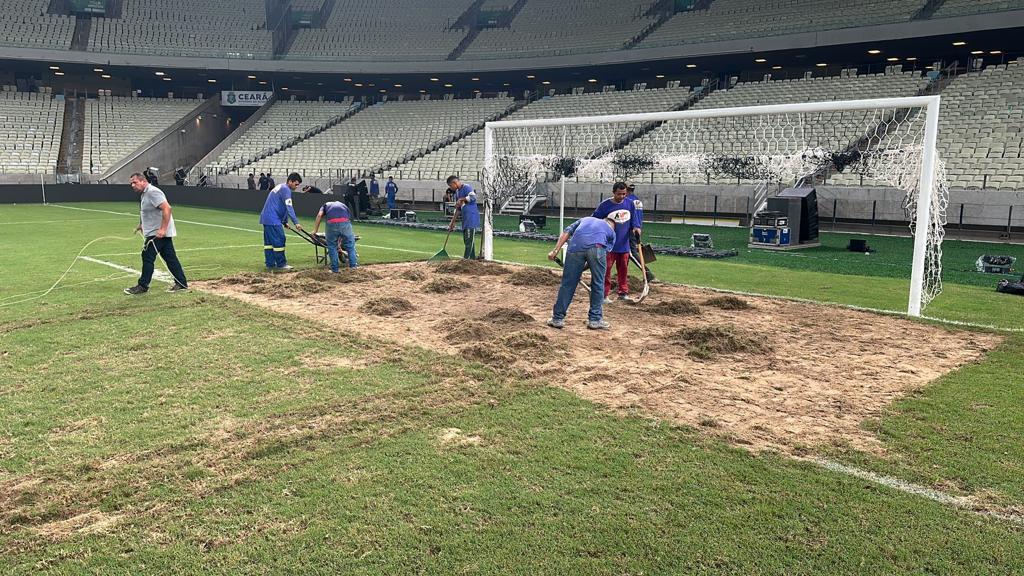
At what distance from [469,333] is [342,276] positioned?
477 cm

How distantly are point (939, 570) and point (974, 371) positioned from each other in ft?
14.3

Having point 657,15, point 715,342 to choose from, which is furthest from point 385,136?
point 715,342

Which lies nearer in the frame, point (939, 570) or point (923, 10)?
point (939, 570)

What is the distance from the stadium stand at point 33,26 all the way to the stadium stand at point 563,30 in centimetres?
2434

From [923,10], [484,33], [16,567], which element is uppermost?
[484,33]

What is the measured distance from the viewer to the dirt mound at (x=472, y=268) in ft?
43.6

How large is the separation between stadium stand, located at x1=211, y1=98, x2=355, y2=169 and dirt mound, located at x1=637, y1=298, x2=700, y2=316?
126ft

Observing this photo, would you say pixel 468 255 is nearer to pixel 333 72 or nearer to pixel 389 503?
pixel 389 503

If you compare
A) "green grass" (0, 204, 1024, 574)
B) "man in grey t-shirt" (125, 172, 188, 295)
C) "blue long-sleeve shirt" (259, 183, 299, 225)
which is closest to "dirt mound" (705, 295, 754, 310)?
"green grass" (0, 204, 1024, 574)

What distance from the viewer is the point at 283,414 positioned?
5.66m

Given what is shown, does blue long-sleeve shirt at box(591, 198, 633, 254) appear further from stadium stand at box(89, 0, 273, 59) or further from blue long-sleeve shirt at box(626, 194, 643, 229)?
stadium stand at box(89, 0, 273, 59)

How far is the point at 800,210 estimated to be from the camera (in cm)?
1856

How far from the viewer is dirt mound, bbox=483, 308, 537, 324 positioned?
905 centimetres

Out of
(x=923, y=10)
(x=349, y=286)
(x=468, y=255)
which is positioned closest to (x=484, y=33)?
(x=923, y=10)
